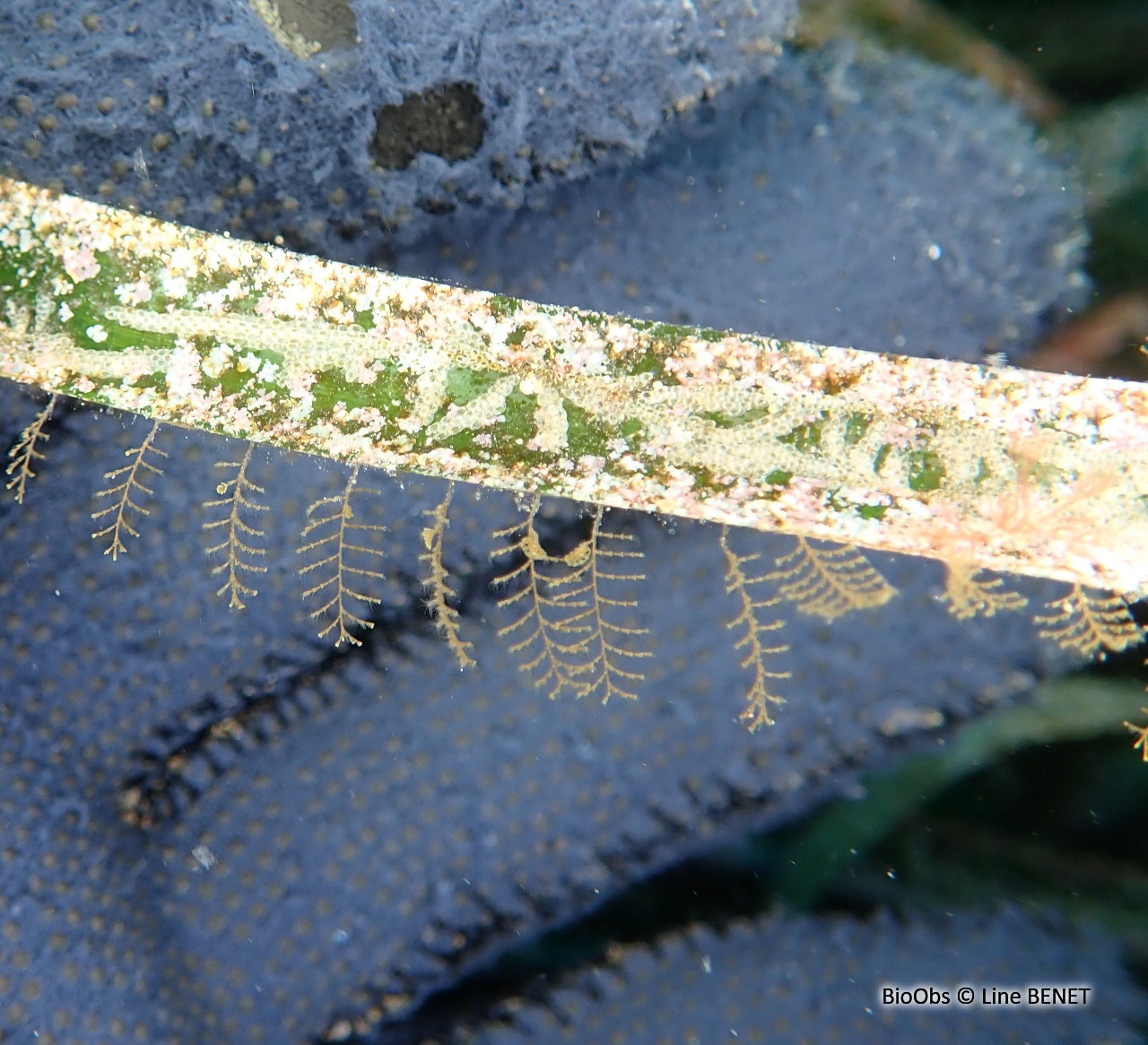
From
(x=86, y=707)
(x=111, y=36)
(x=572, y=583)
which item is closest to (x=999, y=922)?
(x=572, y=583)

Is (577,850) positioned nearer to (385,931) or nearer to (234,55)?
(385,931)

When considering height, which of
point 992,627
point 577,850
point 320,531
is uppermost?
point 992,627

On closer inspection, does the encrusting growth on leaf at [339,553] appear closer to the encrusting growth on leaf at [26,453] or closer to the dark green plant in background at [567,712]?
the dark green plant in background at [567,712]

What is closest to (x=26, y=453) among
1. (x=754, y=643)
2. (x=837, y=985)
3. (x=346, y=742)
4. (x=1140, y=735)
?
(x=346, y=742)

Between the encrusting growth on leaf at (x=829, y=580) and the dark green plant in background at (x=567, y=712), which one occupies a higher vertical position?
the encrusting growth on leaf at (x=829, y=580)

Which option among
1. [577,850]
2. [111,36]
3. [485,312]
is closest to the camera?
[111,36]

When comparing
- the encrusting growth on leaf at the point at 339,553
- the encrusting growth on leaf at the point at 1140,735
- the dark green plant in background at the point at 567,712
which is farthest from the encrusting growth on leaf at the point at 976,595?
the encrusting growth on leaf at the point at 339,553
